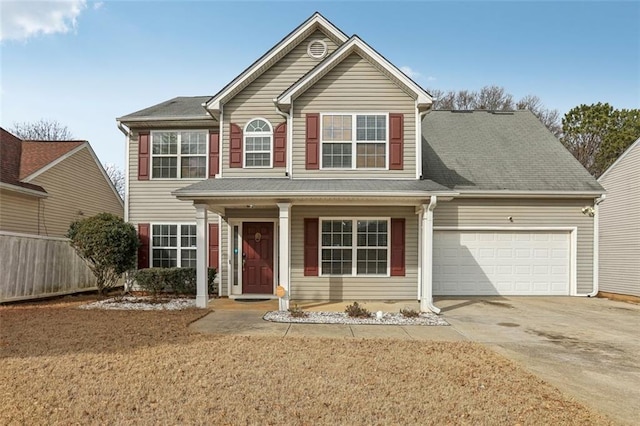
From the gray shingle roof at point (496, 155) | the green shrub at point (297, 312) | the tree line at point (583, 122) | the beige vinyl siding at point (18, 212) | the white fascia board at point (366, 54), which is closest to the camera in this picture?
the green shrub at point (297, 312)

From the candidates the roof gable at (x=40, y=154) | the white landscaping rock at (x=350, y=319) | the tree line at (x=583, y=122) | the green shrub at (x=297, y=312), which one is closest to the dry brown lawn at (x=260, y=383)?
the white landscaping rock at (x=350, y=319)

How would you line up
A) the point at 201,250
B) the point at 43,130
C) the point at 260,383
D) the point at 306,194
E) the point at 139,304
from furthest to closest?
the point at 43,130 → the point at 139,304 → the point at 201,250 → the point at 306,194 → the point at 260,383

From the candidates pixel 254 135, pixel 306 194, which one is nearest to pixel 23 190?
pixel 254 135

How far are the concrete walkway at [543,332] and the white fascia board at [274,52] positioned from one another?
571 cm

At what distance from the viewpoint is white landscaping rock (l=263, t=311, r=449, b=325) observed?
26.4 ft

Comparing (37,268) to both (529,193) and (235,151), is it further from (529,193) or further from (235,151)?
(529,193)

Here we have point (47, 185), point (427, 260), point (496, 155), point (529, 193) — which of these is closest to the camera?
point (427, 260)

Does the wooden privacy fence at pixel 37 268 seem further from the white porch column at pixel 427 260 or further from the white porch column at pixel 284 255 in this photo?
the white porch column at pixel 427 260

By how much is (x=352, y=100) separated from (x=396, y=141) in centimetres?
167

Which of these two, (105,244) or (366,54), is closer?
(366,54)

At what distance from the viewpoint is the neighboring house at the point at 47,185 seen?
468 inches

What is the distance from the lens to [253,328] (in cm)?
746

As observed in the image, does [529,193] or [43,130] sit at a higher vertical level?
[43,130]

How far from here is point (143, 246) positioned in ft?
39.4
